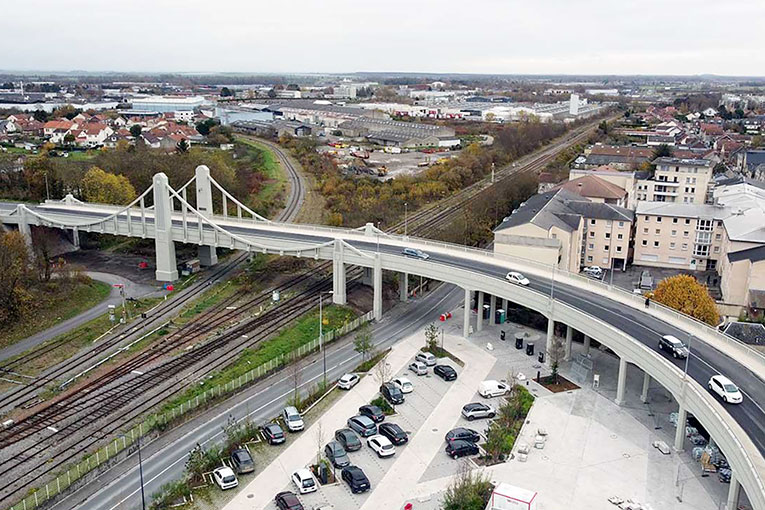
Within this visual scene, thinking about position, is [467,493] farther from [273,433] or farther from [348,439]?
[273,433]

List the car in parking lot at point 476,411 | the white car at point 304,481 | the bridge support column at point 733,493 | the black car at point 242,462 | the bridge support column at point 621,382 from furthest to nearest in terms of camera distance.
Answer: the bridge support column at point 621,382, the car in parking lot at point 476,411, the black car at point 242,462, the white car at point 304,481, the bridge support column at point 733,493

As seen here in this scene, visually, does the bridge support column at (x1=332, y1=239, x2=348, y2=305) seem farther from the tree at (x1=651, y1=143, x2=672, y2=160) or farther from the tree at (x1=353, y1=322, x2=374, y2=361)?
the tree at (x1=651, y1=143, x2=672, y2=160)

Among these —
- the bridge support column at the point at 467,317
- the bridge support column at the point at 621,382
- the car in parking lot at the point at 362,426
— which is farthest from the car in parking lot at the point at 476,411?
the bridge support column at the point at 467,317

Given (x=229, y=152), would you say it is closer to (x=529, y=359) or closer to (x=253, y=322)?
(x=253, y=322)

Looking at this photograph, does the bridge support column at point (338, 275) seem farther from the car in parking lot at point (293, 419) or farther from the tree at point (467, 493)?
the tree at point (467, 493)

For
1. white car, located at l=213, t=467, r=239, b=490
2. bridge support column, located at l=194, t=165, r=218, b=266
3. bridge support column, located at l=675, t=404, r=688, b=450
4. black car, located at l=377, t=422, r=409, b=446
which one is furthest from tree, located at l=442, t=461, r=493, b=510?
bridge support column, located at l=194, t=165, r=218, b=266

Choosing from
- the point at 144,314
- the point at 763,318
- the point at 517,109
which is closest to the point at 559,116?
the point at 517,109
